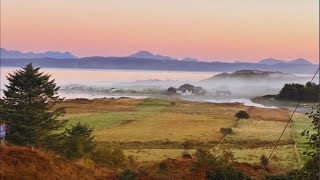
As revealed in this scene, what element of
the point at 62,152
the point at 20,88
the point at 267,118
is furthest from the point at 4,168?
the point at 267,118

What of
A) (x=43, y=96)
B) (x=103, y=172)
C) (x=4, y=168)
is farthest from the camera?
(x=43, y=96)

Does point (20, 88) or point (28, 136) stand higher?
point (20, 88)

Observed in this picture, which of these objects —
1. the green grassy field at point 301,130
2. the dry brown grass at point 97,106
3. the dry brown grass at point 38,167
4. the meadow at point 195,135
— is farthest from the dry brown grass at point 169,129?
the dry brown grass at point 38,167

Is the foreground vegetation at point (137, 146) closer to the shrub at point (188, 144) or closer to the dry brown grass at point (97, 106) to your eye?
the shrub at point (188, 144)

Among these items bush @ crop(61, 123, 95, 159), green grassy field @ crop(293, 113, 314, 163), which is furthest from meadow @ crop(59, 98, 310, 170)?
bush @ crop(61, 123, 95, 159)

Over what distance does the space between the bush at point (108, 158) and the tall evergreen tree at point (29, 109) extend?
154 inches

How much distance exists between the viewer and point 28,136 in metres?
31.2

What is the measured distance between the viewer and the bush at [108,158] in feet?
92.2

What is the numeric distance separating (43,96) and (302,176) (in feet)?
82.0

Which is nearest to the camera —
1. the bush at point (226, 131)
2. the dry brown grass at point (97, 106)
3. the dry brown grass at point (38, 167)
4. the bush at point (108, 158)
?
the dry brown grass at point (38, 167)

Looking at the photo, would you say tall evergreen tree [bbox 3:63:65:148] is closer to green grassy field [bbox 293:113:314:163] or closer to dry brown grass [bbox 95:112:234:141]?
dry brown grass [bbox 95:112:234:141]

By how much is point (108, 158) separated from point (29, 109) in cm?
646

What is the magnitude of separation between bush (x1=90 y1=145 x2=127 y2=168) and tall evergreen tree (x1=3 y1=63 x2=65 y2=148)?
3921 mm

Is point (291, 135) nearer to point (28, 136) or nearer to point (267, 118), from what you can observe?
point (267, 118)
